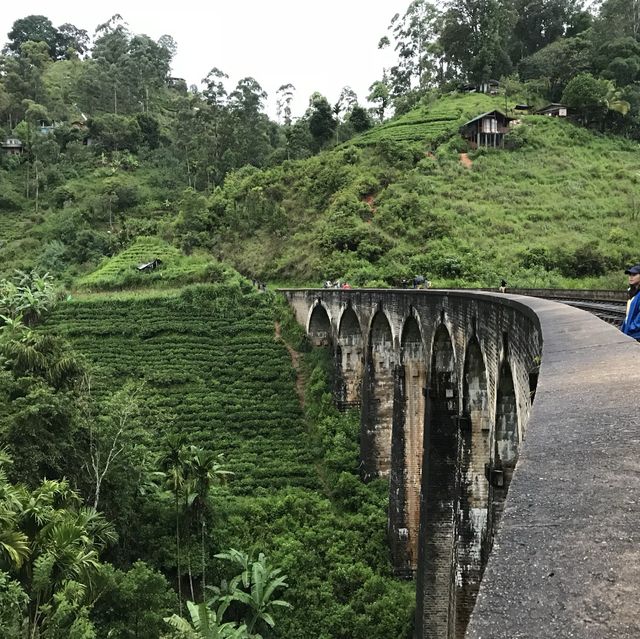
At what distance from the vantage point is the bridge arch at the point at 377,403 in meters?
20.0

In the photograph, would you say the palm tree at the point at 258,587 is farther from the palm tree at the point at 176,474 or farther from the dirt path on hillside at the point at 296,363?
the dirt path on hillside at the point at 296,363

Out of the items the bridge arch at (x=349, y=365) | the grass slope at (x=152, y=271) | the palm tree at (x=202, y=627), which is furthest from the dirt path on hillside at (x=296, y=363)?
the palm tree at (x=202, y=627)

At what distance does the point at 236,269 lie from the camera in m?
42.8

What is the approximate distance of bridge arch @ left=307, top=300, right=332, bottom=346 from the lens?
91.4 ft

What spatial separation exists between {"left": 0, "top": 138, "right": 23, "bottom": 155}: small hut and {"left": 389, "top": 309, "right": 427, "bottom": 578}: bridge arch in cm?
6160

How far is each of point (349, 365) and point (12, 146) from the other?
55635mm

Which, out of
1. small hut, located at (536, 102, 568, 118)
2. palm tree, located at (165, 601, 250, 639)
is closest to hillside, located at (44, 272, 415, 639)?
palm tree, located at (165, 601, 250, 639)

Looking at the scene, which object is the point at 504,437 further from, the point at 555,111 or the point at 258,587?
the point at 555,111

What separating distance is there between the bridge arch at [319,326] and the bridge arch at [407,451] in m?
10.5

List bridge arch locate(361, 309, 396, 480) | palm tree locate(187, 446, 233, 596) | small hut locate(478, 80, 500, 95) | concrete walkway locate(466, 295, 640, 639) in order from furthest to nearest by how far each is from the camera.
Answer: small hut locate(478, 80, 500, 95) < bridge arch locate(361, 309, 396, 480) < palm tree locate(187, 446, 233, 596) < concrete walkway locate(466, 295, 640, 639)

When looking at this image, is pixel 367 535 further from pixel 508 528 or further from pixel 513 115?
pixel 513 115

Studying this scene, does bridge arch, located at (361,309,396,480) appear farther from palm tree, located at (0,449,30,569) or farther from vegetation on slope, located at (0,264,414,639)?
palm tree, located at (0,449,30,569)

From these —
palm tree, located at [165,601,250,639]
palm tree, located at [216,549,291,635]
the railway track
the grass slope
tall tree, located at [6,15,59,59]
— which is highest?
tall tree, located at [6,15,59,59]

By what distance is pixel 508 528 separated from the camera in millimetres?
1847
